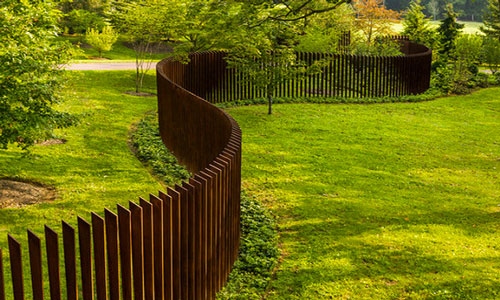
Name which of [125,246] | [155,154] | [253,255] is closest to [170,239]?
[125,246]

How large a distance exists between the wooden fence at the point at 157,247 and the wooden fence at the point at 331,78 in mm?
9510

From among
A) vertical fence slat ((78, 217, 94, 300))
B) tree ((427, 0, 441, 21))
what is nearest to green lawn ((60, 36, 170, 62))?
vertical fence slat ((78, 217, 94, 300))

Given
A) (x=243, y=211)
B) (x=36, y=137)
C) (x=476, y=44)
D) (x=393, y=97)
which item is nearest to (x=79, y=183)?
(x=36, y=137)

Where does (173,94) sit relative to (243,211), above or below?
above

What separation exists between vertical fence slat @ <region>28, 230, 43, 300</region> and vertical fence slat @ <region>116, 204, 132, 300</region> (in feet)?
2.13

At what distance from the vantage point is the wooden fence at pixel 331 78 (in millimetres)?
17469

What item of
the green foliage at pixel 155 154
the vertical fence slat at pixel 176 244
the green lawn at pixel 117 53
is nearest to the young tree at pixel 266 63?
the green foliage at pixel 155 154

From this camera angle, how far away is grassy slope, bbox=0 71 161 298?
794 cm

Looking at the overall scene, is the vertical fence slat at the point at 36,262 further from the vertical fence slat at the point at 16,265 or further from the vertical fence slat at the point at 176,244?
the vertical fence slat at the point at 176,244

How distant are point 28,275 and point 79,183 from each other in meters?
3.15

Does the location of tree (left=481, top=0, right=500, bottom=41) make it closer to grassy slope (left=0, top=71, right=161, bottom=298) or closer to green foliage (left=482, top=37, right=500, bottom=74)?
green foliage (left=482, top=37, right=500, bottom=74)

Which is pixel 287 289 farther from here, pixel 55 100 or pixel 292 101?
pixel 292 101

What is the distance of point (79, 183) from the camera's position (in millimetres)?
9375

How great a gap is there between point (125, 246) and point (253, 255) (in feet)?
10.5
